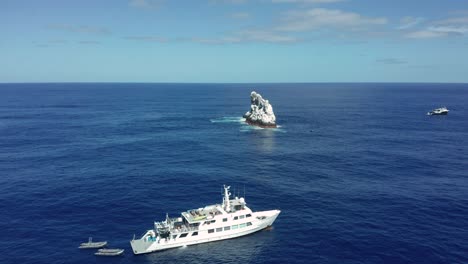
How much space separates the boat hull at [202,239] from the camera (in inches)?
2635

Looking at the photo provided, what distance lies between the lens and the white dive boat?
226ft

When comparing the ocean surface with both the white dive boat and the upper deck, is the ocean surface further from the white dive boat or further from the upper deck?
the upper deck

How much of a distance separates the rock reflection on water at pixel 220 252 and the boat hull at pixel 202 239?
33.7 inches

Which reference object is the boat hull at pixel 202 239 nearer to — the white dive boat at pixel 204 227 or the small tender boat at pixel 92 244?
the white dive boat at pixel 204 227

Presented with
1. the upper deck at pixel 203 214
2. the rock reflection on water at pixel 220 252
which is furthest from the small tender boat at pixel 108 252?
the upper deck at pixel 203 214

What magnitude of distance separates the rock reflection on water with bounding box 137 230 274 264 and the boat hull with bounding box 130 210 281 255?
86 cm

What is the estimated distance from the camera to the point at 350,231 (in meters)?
74.3

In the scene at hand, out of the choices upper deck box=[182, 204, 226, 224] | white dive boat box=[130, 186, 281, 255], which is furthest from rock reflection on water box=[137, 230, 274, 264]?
upper deck box=[182, 204, 226, 224]

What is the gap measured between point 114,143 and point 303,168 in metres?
89.9

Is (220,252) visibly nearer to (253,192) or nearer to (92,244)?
(92,244)

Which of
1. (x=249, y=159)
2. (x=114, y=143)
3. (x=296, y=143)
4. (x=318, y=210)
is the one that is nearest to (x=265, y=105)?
(x=296, y=143)

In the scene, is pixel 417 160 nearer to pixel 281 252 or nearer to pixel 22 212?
pixel 281 252

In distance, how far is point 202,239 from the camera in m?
72.6

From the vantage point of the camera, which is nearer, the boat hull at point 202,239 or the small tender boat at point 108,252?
the small tender boat at point 108,252
